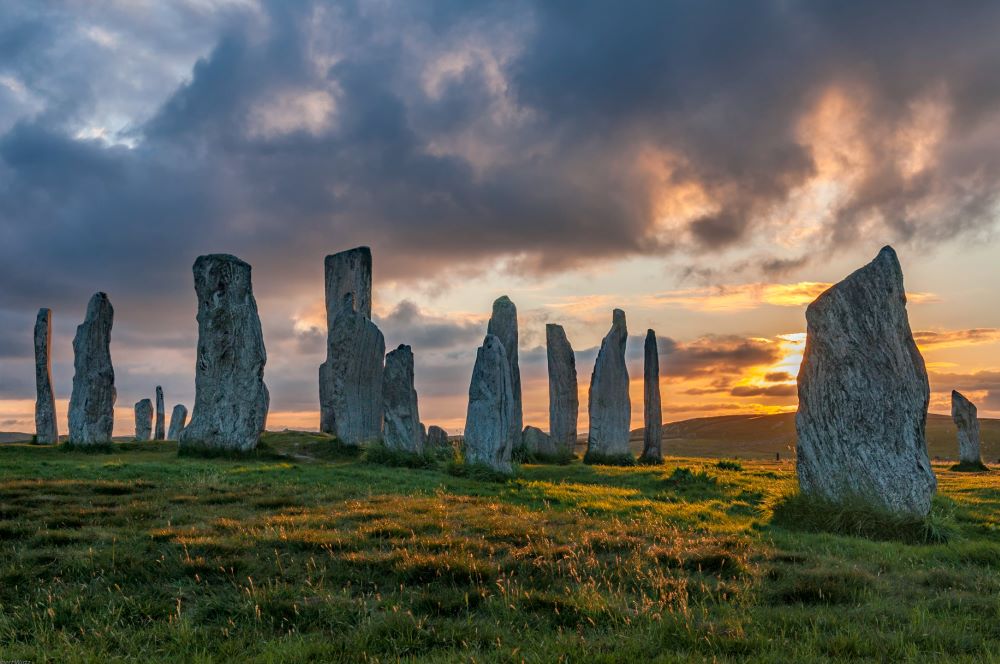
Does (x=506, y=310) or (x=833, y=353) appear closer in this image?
(x=833, y=353)

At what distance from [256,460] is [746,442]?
251 feet

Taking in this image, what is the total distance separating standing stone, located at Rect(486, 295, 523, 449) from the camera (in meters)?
29.2

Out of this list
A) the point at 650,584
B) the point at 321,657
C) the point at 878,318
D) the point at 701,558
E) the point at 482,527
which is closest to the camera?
the point at 321,657

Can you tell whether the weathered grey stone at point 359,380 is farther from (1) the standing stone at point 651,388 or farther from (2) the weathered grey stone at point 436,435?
(1) the standing stone at point 651,388

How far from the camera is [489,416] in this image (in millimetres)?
19422

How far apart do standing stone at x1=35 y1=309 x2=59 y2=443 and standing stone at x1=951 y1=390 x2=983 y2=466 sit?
1549 inches

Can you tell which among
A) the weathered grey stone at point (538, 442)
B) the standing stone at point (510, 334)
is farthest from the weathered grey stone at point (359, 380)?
the weathered grey stone at point (538, 442)

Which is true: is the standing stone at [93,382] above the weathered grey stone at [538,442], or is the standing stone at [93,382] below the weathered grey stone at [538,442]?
above

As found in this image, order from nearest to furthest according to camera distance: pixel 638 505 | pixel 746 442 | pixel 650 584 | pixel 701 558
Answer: pixel 650 584, pixel 701 558, pixel 638 505, pixel 746 442

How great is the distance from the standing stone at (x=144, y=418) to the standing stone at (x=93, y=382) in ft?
57.4

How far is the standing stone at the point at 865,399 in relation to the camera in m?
12.1

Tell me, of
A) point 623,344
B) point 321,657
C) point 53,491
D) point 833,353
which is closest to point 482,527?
point 321,657

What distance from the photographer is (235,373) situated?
909 inches

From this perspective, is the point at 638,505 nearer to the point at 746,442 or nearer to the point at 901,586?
the point at 901,586
